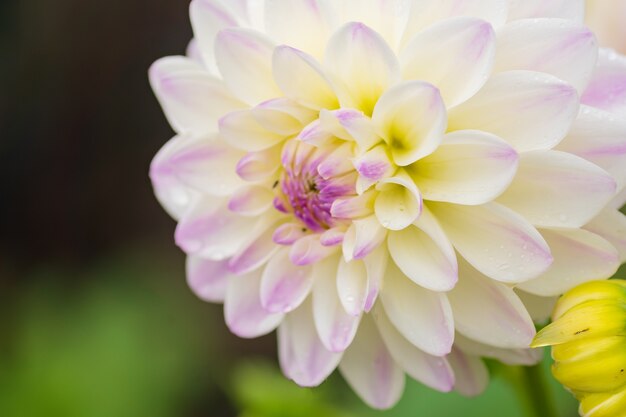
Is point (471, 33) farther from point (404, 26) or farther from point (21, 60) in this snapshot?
point (21, 60)

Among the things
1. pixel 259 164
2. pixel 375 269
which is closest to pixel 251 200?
pixel 259 164

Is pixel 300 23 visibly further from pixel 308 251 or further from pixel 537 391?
pixel 537 391

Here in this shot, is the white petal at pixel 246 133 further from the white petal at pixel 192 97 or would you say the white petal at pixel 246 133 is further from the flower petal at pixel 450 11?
the flower petal at pixel 450 11

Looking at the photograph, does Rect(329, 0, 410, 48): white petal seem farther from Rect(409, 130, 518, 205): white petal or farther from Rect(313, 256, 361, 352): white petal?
Rect(313, 256, 361, 352): white petal

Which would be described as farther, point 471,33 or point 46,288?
point 46,288

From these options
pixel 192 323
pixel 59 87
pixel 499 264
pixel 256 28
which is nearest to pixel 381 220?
pixel 499 264

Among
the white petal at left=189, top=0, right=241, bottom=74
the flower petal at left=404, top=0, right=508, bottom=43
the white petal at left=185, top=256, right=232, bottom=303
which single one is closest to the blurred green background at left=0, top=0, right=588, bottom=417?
the white petal at left=185, top=256, right=232, bottom=303

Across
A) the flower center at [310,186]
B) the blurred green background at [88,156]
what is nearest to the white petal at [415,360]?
the flower center at [310,186]
